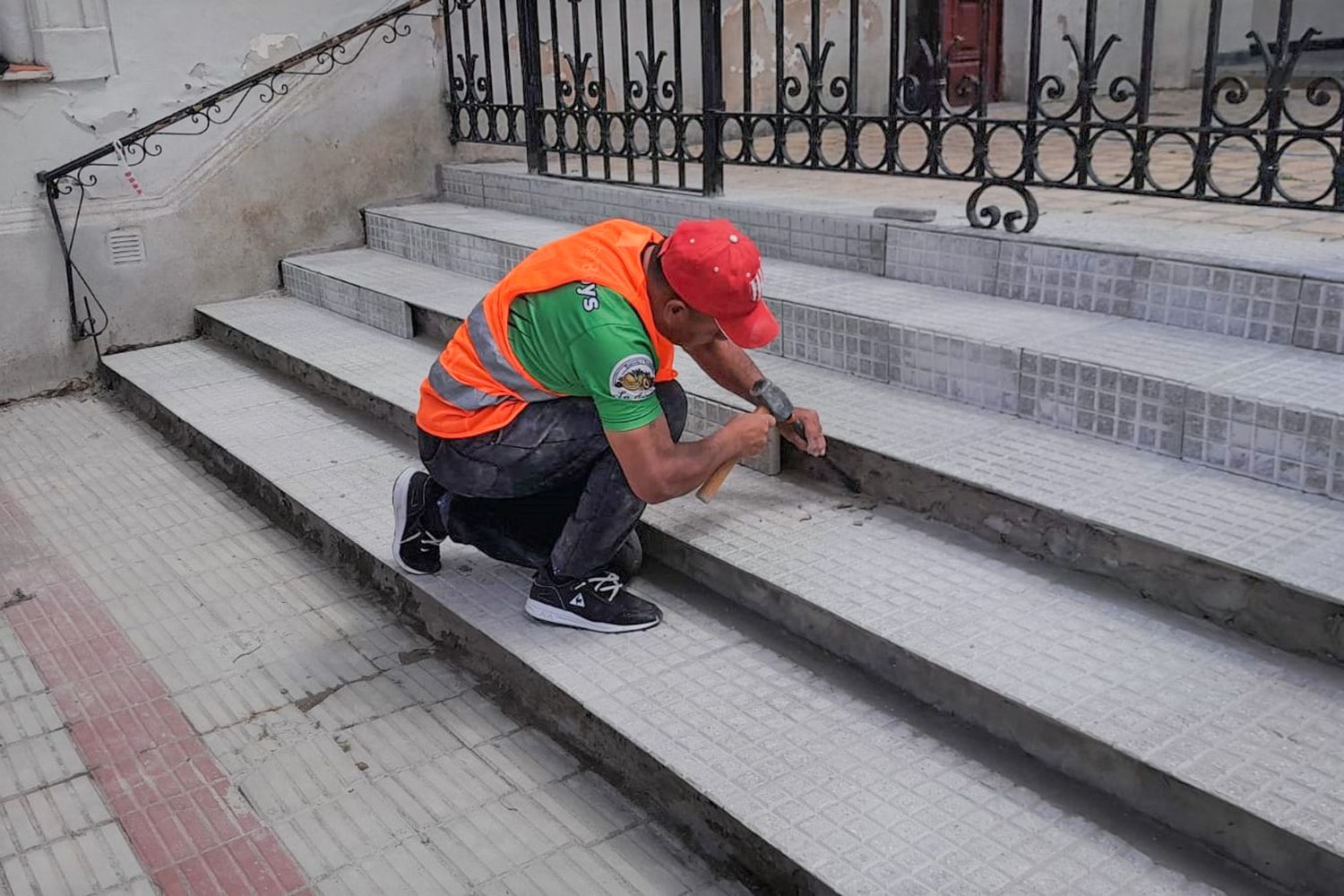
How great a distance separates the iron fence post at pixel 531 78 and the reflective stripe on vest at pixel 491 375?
3442 millimetres

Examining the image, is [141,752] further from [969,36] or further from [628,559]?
[969,36]

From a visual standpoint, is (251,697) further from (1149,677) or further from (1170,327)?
(1170,327)

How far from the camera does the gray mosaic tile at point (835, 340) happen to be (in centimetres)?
377

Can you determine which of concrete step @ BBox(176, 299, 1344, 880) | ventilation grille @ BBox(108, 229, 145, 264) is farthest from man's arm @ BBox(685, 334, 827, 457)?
ventilation grille @ BBox(108, 229, 145, 264)

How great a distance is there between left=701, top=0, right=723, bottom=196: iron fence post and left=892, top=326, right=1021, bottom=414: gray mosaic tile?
1.73m

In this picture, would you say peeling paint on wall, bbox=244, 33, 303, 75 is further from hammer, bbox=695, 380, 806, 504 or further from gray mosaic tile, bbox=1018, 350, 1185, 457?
gray mosaic tile, bbox=1018, 350, 1185, 457

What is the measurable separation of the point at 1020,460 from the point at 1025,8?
22.3ft

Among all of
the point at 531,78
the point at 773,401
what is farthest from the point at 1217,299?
the point at 531,78

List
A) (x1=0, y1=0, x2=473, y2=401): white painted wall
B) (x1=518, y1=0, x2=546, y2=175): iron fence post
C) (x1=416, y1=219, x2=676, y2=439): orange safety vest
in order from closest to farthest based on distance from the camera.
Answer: (x1=416, y1=219, x2=676, y2=439): orange safety vest → (x1=0, y1=0, x2=473, y2=401): white painted wall → (x1=518, y1=0, x2=546, y2=175): iron fence post

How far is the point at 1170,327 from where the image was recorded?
3469 mm

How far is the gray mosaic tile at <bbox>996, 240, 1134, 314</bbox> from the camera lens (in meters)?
3.62

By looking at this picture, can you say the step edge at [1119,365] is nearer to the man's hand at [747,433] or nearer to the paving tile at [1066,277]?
the paving tile at [1066,277]

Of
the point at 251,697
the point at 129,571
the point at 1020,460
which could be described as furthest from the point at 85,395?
the point at 1020,460

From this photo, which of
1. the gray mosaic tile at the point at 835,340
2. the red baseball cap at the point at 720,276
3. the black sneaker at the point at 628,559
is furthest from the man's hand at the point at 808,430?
the gray mosaic tile at the point at 835,340
